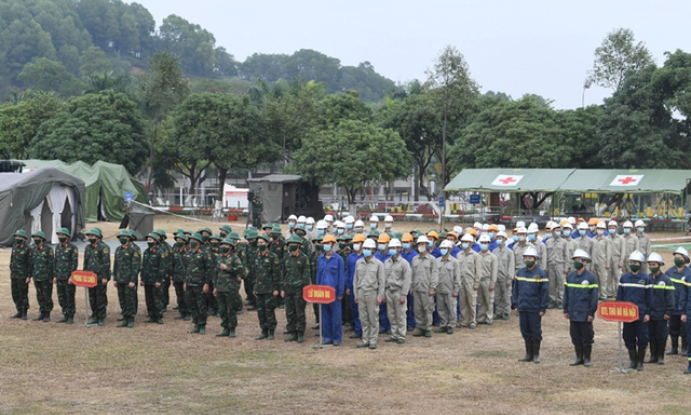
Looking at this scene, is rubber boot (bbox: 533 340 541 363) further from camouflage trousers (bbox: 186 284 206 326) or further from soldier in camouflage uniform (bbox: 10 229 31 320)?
soldier in camouflage uniform (bbox: 10 229 31 320)

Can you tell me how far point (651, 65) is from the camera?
4166 centimetres

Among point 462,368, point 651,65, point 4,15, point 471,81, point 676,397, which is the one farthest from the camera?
point 4,15

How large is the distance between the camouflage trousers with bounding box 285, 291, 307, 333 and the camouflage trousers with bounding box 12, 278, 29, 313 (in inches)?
217

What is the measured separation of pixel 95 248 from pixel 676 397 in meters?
9.82

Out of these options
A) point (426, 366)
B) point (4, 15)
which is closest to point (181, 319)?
point (426, 366)

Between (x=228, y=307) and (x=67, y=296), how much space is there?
342 centimetres

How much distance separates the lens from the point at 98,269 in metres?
14.8

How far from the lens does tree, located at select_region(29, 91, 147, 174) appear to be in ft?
159

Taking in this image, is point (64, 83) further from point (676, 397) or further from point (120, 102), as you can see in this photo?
point (676, 397)

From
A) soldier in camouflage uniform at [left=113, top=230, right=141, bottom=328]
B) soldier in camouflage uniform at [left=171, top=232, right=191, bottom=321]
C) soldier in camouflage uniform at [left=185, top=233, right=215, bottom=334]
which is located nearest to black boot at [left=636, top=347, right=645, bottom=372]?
soldier in camouflage uniform at [left=185, top=233, right=215, bottom=334]

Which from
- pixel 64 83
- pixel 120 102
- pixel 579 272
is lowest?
pixel 579 272

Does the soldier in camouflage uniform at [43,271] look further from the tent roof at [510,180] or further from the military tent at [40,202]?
the tent roof at [510,180]

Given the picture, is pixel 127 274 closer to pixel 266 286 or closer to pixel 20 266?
pixel 20 266

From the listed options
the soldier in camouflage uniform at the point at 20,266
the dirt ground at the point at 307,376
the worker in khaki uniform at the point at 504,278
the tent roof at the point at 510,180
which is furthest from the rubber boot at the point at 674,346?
the tent roof at the point at 510,180
